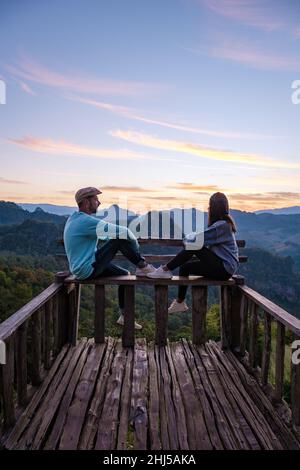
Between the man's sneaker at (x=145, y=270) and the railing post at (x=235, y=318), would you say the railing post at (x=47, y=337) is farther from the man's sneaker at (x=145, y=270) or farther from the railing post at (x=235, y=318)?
the railing post at (x=235, y=318)

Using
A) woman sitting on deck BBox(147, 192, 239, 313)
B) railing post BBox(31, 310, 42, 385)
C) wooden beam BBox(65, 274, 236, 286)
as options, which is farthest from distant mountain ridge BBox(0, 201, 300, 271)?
railing post BBox(31, 310, 42, 385)

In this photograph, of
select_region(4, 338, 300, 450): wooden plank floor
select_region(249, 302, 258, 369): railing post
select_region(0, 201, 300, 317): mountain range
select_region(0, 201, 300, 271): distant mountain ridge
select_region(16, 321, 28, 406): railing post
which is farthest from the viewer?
select_region(0, 201, 300, 271): distant mountain ridge

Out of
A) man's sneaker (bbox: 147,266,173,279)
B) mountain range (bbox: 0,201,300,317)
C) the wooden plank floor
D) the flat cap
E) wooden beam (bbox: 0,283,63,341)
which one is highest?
the flat cap

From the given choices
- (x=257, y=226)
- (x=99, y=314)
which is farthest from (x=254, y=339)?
(x=257, y=226)

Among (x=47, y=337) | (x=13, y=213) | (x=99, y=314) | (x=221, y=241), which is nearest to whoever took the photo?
(x=47, y=337)

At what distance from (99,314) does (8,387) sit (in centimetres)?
179

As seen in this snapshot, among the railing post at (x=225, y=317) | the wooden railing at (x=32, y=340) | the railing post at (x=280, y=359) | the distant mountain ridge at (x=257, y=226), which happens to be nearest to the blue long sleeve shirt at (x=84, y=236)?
the wooden railing at (x=32, y=340)

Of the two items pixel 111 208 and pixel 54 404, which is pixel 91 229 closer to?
pixel 111 208

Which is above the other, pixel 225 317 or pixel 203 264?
pixel 203 264

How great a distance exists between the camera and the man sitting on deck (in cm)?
374

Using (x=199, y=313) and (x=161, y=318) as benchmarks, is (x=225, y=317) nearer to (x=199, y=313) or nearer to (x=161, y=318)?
(x=199, y=313)

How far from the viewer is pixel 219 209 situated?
3947 millimetres

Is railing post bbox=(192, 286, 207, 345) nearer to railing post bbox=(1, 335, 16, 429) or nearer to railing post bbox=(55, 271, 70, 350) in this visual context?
railing post bbox=(55, 271, 70, 350)
